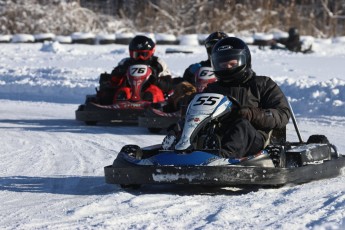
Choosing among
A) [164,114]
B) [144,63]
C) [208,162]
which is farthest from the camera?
[144,63]

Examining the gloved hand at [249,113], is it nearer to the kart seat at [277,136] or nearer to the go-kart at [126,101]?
the kart seat at [277,136]

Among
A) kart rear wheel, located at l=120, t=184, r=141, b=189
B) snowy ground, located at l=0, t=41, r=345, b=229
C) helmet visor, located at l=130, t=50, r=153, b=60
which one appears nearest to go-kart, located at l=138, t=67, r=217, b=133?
snowy ground, located at l=0, t=41, r=345, b=229

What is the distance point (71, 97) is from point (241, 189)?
10.3 meters

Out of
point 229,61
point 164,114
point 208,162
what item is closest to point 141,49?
point 164,114

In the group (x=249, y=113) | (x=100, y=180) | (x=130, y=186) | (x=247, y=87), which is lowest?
(x=100, y=180)

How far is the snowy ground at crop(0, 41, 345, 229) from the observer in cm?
548

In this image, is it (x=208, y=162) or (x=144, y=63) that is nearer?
(x=208, y=162)

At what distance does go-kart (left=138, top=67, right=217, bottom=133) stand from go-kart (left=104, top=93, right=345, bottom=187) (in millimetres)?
3835

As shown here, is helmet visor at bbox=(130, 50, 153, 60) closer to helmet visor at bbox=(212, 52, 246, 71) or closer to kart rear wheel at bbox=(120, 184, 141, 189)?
helmet visor at bbox=(212, 52, 246, 71)

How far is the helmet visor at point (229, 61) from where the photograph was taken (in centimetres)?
732

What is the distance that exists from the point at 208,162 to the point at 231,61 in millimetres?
1224

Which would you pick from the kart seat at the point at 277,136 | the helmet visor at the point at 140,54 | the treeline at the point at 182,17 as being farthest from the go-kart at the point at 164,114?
the treeline at the point at 182,17

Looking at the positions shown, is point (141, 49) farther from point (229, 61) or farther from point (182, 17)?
point (182, 17)

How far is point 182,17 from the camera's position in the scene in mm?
31266
